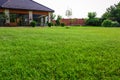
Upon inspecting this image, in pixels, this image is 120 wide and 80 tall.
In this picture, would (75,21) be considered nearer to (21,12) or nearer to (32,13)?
(32,13)

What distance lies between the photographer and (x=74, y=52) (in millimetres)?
6250

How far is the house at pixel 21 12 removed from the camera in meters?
29.7

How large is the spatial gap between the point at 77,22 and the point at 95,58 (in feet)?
146

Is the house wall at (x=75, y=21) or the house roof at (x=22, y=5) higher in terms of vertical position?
the house roof at (x=22, y=5)

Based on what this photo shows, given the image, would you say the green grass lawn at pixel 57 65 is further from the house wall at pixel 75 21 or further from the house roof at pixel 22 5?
the house wall at pixel 75 21

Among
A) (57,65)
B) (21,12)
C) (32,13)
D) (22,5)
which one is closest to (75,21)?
(32,13)

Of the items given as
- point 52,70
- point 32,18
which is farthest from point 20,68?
point 32,18

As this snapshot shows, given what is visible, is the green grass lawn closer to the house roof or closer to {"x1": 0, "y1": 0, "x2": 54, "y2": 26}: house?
{"x1": 0, "y1": 0, "x2": 54, "y2": 26}: house

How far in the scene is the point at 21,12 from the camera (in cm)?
3161

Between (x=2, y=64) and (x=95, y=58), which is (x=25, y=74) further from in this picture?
(x=95, y=58)

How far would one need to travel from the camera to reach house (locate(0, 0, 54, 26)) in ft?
97.3

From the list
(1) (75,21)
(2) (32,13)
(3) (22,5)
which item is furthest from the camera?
(1) (75,21)

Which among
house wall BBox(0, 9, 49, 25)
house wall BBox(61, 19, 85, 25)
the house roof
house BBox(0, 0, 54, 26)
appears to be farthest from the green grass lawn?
house wall BBox(61, 19, 85, 25)

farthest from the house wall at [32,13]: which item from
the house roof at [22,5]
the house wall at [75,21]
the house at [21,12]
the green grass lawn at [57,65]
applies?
the green grass lawn at [57,65]
